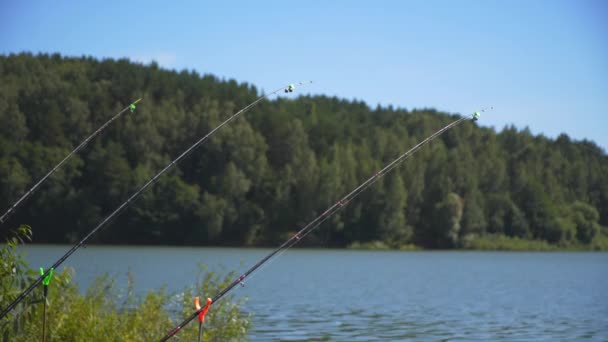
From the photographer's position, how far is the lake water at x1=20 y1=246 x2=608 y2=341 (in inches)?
862

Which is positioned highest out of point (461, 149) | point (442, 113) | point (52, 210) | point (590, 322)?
point (442, 113)

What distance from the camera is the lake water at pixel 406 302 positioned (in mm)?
21906

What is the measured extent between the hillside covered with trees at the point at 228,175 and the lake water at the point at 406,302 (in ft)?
115

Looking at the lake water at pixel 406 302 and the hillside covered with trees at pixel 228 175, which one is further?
the hillside covered with trees at pixel 228 175

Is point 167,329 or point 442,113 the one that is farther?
point 442,113

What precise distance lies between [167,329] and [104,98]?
80315 millimetres

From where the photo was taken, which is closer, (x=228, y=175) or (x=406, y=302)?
(x=406, y=302)

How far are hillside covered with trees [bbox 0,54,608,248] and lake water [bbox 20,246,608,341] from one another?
35.1 m

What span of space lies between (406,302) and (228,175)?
5929 centimetres

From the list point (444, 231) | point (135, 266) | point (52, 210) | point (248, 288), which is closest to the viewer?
point (248, 288)

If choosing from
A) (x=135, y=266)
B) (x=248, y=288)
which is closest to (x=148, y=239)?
(x=135, y=266)

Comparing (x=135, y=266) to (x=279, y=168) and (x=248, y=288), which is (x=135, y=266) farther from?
(x=279, y=168)

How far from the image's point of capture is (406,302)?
30281mm

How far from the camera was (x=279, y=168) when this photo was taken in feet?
322
